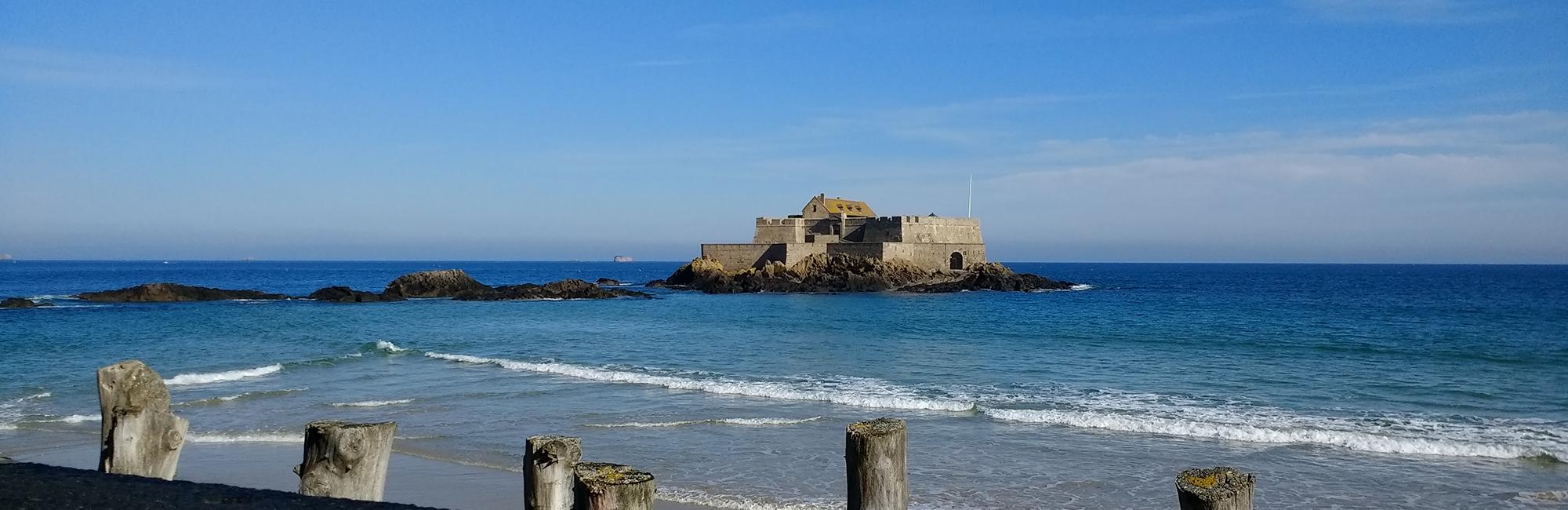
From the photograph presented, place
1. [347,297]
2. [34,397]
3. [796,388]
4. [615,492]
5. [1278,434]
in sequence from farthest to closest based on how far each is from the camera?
[347,297], [796,388], [34,397], [1278,434], [615,492]

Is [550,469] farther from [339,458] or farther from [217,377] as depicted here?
[217,377]

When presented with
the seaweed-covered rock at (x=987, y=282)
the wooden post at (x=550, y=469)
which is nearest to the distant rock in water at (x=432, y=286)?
the seaweed-covered rock at (x=987, y=282)

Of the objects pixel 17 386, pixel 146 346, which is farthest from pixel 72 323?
pixel 17 386

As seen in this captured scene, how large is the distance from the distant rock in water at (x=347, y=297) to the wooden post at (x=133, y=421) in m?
42.4

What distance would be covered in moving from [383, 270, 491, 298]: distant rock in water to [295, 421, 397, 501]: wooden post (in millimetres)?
45097

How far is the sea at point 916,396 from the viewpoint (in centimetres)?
959

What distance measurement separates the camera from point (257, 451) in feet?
35.7

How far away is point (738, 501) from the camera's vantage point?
8.69 m

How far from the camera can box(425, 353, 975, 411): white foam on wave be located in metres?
14.1

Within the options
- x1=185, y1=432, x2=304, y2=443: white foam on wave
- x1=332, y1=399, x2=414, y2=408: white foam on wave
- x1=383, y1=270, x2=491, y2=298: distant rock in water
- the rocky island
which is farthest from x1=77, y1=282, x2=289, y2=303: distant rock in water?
x1=185, y1=432, x2=304, y2=443: white foam on wave

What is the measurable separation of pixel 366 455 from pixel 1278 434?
31.7 ft

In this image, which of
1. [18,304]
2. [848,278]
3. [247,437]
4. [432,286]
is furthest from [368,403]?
[848,278]

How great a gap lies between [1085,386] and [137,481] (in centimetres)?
1318

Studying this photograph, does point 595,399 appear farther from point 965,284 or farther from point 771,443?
point 965,284
